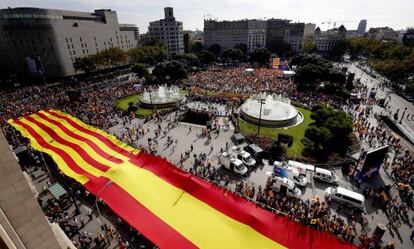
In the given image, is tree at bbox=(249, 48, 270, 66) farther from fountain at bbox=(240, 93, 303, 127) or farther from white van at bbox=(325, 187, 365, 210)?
white van at bbox=(325, 187, 365, 210)

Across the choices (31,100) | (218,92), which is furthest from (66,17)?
(218,92)

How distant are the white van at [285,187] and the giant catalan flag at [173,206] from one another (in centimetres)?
519

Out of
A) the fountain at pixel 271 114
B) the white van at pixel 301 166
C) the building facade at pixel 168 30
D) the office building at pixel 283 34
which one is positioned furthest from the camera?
the office building at pixel 283 34

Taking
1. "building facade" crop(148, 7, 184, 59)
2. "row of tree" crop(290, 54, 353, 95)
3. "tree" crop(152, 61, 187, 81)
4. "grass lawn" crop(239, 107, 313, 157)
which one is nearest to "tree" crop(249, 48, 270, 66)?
"row of tree" crop(290, 54, 353, 95)

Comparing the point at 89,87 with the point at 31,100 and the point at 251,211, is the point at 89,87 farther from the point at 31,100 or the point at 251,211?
the point at 251,211

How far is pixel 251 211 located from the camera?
14141mm

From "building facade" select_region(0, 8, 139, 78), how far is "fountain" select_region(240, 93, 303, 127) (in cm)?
5559

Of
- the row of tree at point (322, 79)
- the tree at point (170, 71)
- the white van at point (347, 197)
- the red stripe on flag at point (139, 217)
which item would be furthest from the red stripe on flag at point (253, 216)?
the tree at point (170, 71)

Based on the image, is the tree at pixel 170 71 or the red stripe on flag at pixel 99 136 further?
the tree at pixel 170 71

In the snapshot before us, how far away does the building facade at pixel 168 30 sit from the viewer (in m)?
113

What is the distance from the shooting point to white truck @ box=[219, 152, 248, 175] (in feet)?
71.2

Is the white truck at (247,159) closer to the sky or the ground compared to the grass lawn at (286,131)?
closer to the sky

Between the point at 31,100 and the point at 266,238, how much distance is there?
172 feet

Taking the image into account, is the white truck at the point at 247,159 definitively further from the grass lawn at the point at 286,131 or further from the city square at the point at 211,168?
the grass lawn at the point at 286,131
